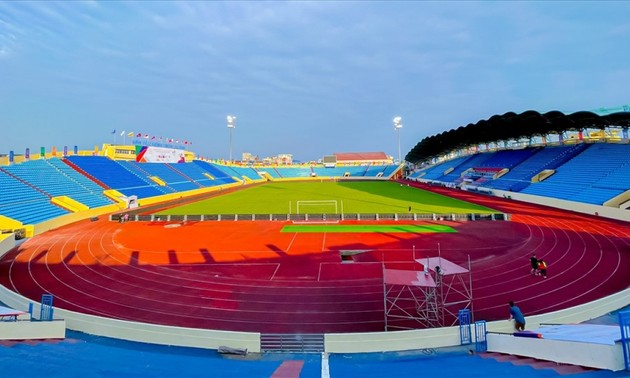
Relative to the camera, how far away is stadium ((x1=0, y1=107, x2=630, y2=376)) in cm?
989

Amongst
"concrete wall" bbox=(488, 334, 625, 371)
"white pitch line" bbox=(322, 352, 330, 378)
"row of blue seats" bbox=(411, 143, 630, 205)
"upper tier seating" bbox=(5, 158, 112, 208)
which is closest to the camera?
"concrete wall" bbox=(488, 334, 625, 371)

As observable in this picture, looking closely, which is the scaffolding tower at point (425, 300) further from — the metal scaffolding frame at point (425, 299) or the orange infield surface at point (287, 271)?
the orange infield surface at point (287, 271)

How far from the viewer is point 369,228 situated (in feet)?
87.0

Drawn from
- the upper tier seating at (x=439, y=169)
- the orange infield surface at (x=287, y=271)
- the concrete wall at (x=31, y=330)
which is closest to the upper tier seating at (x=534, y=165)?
the orange infield surface at (x=287, y=271)

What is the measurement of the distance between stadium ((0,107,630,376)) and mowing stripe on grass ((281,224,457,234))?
0.17 metres

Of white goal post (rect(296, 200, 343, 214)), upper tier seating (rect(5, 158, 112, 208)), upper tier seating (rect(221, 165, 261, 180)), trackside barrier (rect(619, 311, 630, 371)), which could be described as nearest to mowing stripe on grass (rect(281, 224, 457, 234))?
white goal post (rect(296, 200, 343, 214))

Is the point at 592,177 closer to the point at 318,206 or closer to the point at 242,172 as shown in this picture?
the point at 318,206

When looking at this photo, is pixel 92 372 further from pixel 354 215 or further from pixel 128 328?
pixel 354 215

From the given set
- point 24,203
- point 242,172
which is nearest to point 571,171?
point 24,203

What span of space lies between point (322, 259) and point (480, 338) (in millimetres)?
10393

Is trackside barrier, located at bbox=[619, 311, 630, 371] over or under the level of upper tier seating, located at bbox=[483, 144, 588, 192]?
under

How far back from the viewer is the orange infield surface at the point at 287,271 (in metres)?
11.8

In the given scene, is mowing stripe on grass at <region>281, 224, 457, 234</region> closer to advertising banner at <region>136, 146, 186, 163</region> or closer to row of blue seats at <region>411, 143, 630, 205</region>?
row of blue seats at <region>411, 143, 630, 205</region>

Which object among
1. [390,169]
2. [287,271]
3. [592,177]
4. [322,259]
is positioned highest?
[390,169]
